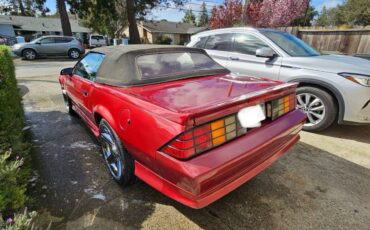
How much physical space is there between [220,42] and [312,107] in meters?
2.26

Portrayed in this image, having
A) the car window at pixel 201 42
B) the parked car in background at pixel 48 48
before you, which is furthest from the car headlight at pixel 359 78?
the parked car in background at pixel 48 48

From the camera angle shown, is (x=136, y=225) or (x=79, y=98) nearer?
(x=136, y=225)

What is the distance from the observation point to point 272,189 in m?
2.42

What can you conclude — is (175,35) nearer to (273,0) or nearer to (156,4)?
(156,4)

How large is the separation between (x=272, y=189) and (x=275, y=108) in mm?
912

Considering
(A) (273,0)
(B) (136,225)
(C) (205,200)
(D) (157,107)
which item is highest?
(A) (273,0)

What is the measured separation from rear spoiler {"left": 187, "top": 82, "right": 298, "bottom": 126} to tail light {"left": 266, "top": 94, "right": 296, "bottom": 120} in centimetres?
6

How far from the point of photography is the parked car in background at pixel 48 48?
14.9m

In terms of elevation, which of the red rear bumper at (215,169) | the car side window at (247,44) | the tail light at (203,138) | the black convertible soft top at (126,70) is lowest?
the red rear bumper at (215,169)

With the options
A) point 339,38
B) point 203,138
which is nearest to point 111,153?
point 203,138

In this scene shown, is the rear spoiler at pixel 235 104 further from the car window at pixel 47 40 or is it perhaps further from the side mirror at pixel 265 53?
the car window at pixel 47 40

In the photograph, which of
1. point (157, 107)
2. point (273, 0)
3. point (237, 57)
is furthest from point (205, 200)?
point (273, 0)

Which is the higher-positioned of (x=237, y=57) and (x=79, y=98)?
(x=237, y=57)

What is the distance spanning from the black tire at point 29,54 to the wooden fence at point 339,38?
16060 millimetres
